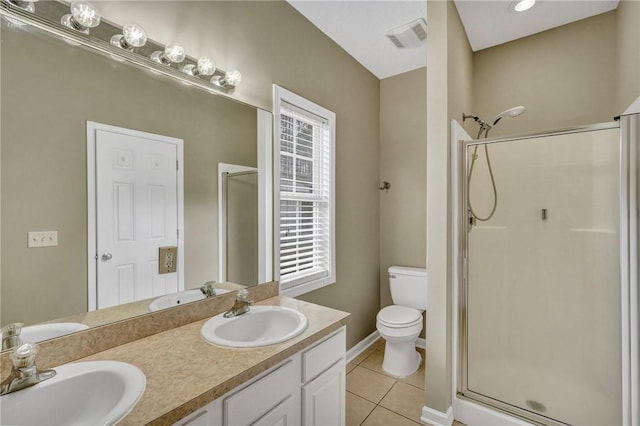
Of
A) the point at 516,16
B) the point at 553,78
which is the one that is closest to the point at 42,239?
the point at 516,16

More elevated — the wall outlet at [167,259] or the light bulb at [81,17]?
the light bulb at [81,17]

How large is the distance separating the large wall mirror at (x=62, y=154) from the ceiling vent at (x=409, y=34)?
164cm

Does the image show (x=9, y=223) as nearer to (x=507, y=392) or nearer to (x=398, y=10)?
(x=398, y=10)

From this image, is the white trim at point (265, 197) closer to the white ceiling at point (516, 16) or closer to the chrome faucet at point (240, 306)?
the chrome faucet at point (240, 306)

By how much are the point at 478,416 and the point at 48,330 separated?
7.33 feet

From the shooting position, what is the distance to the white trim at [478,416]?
5.74 feet

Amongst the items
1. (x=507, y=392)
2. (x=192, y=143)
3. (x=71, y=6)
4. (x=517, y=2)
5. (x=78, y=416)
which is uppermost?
(x=517, y=2)

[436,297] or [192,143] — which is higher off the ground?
[192,143]

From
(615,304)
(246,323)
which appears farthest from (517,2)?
(246,323)

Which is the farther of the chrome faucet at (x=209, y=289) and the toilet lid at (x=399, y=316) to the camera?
the toilet lid at (x=399, y=316)

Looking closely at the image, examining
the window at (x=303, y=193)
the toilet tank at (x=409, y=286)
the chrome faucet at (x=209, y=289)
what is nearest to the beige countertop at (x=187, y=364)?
the chrome faucet at (x=209, y=289)

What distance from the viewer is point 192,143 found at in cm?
142

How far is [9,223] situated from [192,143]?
0.71 m

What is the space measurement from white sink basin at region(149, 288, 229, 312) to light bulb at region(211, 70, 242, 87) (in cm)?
106
